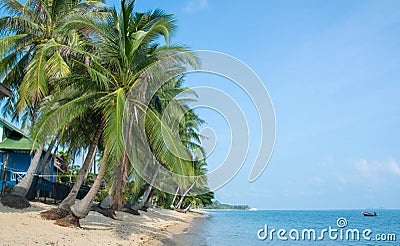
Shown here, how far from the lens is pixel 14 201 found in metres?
13.2

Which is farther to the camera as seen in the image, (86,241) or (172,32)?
(172,32)

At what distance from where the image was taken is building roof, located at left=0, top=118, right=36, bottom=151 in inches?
714

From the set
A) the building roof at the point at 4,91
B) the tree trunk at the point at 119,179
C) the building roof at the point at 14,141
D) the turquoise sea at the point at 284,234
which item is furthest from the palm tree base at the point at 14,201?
the building roof at the point at 4,91

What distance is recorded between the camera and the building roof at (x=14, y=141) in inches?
714

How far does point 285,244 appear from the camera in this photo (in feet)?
63.8

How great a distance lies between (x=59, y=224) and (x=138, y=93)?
4.72 meters

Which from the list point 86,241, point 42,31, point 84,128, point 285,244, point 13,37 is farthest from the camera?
point 285,244

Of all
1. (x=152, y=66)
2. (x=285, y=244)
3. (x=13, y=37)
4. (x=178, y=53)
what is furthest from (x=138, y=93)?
(x=285, y=244)

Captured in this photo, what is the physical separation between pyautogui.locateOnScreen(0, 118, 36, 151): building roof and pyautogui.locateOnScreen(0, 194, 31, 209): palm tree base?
4986mm

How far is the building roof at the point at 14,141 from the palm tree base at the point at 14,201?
499cm

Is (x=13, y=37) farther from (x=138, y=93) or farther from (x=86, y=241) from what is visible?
(x=86, y=241)

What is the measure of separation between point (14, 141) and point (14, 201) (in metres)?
6.61

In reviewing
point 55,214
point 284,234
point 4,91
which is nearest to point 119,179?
point 55,214

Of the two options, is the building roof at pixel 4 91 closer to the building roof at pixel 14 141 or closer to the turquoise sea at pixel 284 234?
the turquoise sea at pixel 284 234
